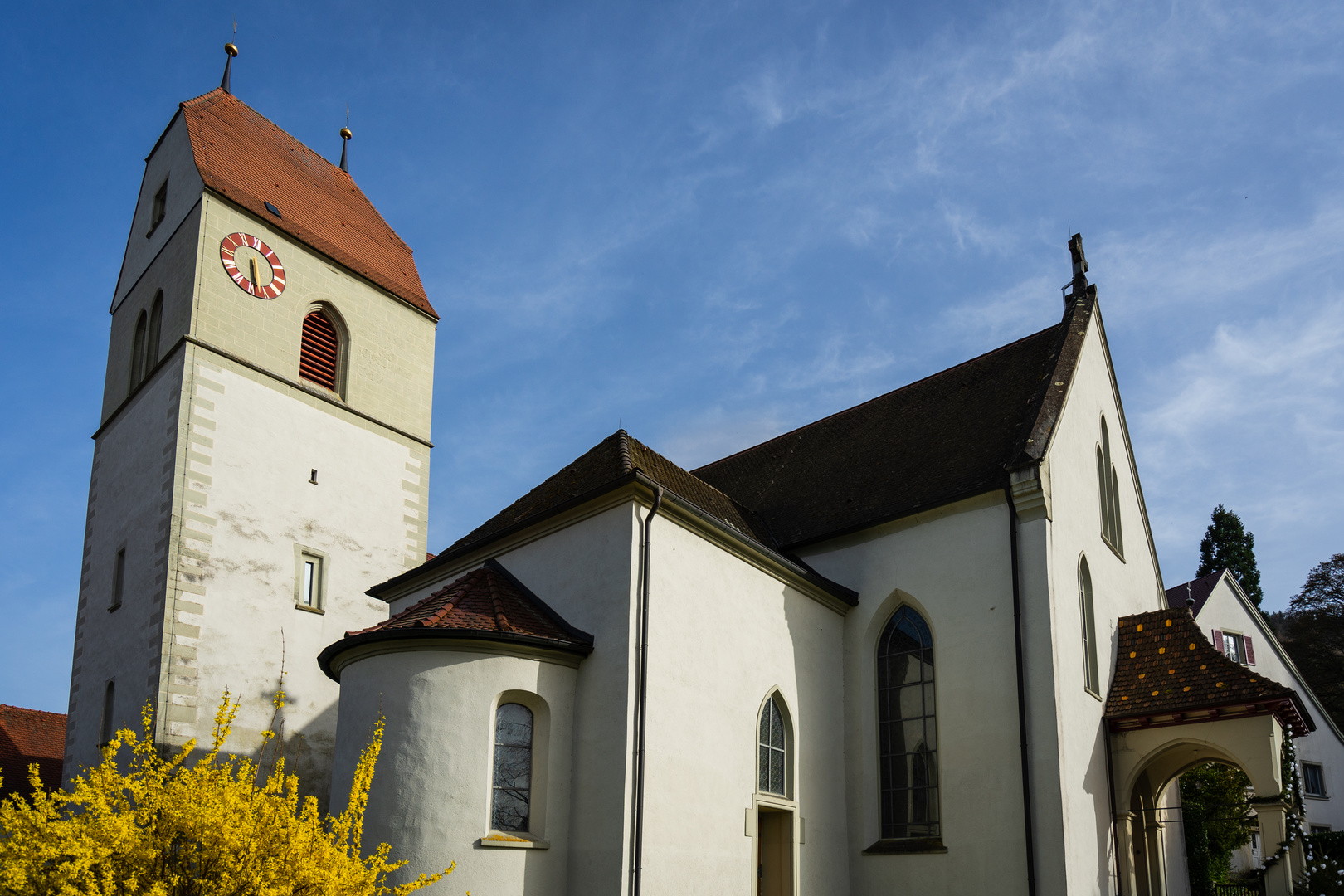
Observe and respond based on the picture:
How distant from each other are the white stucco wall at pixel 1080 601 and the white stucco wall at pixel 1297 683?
1596cm

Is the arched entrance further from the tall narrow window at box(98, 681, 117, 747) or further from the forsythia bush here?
the tall narrow window at box(98, 681, 117, 747)

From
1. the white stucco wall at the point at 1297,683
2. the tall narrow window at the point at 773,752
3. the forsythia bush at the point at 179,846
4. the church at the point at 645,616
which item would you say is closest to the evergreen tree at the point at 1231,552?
the white stucco wall at the point at 1297,683

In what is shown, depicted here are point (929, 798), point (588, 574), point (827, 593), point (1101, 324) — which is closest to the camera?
point (588, 574)

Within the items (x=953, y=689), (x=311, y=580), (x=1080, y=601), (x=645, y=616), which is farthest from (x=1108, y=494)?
(x=311, y=580)

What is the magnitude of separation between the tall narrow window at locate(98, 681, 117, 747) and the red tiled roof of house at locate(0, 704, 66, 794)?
11.9m

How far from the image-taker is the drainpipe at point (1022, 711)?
1371 centimetres

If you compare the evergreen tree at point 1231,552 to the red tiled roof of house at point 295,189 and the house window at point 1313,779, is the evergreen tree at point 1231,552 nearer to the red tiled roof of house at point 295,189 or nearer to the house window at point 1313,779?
the house window at point 1313,779

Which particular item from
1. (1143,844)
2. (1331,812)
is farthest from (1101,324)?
(1331,812)

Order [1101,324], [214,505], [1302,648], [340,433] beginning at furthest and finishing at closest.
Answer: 1. [1302,648]
2. [340,433]
3. [1101,324]
4. [214,505]

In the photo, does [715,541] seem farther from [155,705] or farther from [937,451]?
[155,705]

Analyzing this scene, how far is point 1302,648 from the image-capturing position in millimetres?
42969

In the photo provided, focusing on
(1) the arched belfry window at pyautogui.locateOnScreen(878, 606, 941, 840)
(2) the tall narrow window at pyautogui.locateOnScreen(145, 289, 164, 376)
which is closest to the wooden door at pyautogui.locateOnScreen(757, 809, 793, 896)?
(1) the arched belfry window at pyautogui.locateOnScreen(878, 606, 941, 840)

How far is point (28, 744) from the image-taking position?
30375mm

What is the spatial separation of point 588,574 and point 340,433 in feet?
30.9
